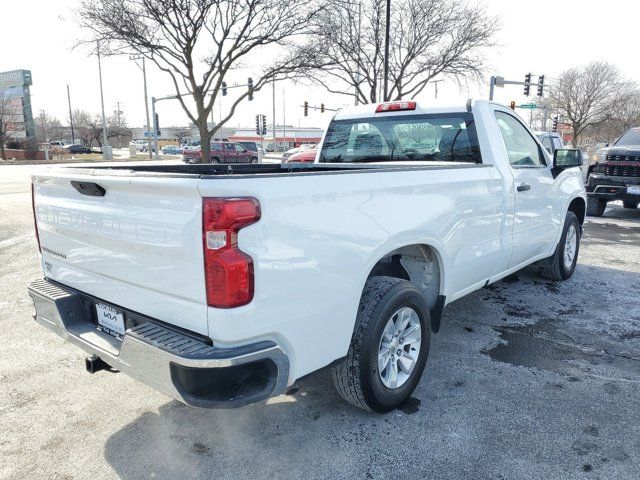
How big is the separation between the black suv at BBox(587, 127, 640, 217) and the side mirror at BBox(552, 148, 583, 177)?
20.3 feet

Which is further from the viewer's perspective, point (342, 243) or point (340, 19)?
point (340, 19)

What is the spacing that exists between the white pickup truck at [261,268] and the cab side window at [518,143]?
0.40 m

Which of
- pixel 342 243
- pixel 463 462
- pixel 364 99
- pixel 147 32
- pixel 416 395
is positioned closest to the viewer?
pixel 342 243

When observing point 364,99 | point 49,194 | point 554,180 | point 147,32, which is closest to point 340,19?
point 364,99

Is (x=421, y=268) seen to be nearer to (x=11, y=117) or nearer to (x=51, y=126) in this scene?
(x=11, y=117)

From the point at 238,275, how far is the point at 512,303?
3.98 meters

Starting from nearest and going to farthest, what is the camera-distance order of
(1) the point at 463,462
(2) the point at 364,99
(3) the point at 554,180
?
(1) the point at 463,462 → (3) the point at 554,180 → (2) the point at 364,99

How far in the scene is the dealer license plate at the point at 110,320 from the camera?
258 cm

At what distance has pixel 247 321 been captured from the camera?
207cm

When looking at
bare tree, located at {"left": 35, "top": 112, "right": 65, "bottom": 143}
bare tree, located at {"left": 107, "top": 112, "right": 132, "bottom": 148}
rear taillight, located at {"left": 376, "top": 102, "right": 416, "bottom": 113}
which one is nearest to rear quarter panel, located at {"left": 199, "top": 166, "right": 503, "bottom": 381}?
rear taillight, located at {"left": 376, "top": 102, "right": 416, "bottom": 113}

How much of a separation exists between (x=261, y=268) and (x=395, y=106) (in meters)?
2.87

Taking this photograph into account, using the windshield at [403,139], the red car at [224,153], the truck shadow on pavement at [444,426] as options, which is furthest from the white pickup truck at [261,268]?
the red car at [224,153]

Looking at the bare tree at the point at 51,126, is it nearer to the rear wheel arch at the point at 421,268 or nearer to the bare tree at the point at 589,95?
the bare tree at the point at 589,95

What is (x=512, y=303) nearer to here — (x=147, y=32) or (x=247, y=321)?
(x=247, y=321)
